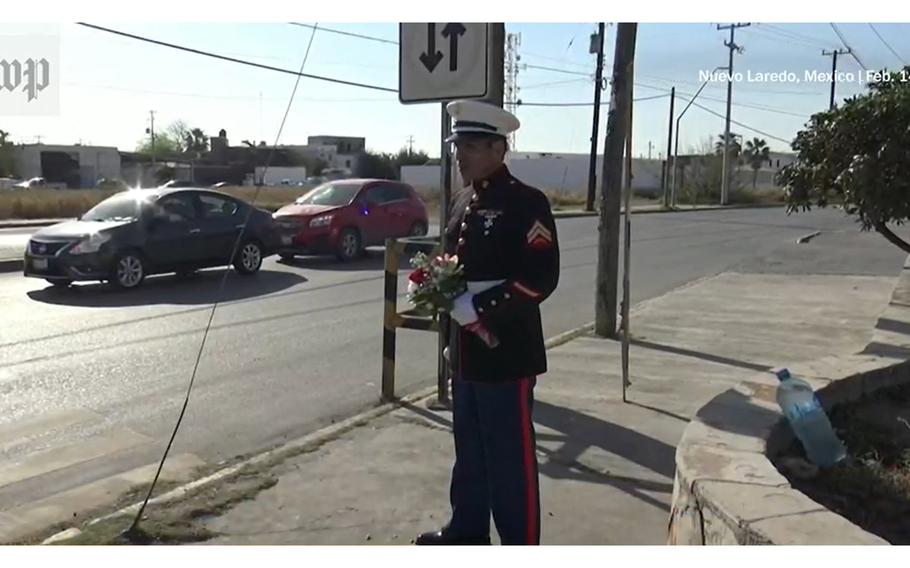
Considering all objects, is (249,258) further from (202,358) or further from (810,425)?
(810,425)

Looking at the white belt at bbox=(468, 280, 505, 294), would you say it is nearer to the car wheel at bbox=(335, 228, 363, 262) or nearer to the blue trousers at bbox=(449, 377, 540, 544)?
the blue trousers at bbox=(449, 377, 540, 544)

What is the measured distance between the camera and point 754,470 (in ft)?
10.4

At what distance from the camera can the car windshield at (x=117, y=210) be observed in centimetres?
1168

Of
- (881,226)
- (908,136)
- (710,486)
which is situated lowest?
(710,486)

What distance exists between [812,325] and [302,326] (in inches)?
214

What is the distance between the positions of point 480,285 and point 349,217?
12.3 metres

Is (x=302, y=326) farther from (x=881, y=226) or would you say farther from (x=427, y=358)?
(x=881, y=226)

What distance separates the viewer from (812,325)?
8.92 metres

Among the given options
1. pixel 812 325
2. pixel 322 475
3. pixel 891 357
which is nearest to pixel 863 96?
pixel 891 357

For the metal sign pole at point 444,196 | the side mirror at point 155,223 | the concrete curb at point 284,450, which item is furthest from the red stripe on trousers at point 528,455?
the side mirror at point 155,223

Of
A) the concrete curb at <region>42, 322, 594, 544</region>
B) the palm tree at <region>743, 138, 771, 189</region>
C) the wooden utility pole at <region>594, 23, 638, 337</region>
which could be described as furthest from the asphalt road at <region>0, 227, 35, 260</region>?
the palm tree at <region>743, 138, 771, 189</region>

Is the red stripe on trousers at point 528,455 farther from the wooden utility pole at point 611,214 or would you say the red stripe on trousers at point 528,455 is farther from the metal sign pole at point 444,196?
the wooden utility pole at point 611,214

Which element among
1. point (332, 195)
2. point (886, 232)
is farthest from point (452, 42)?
point (332, 195)

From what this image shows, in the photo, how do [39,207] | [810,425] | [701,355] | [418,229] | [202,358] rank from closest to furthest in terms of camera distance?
1. [810,425]
2. [202,358]
3. [701,355]
4. [418,229]
5. [39,207]
